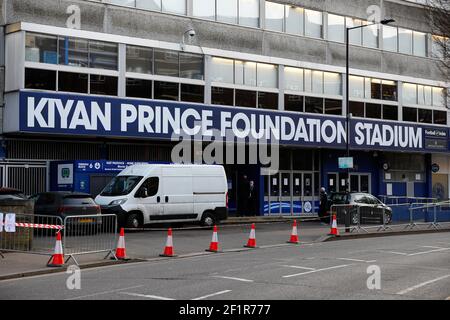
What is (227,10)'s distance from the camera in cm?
3409

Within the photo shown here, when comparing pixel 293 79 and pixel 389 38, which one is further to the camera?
pixel 389 38

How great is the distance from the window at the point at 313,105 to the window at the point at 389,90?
215 inches

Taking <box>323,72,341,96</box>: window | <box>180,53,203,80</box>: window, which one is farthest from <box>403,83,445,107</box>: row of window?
<box>180,53,203,80</box>: window

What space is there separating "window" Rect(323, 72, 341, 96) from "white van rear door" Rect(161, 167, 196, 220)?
1405 centimetres

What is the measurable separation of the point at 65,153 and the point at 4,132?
2.96 meters

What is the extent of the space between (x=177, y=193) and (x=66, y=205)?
15.4 ft

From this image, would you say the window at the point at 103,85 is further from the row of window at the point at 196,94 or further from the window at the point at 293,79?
the window at the point at 293,79

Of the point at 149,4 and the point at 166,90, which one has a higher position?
the point at 149,4

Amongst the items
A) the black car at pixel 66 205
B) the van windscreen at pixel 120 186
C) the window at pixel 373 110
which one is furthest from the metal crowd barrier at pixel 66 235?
the window at pixel 373 110

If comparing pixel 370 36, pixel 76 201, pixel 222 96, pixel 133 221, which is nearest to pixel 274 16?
pixel 222 96

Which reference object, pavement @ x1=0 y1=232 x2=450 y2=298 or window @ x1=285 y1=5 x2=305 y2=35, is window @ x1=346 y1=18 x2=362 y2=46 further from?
pavement @ x1=0 y1=232 x2=450 y2=298

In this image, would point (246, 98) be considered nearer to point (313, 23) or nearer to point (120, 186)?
point (313, 23)

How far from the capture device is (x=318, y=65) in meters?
37.5

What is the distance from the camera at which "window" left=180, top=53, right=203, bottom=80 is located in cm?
3195
